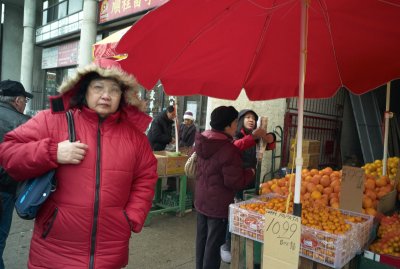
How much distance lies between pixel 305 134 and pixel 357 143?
269 centimetres

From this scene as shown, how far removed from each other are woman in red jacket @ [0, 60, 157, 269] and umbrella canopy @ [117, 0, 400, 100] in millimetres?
353

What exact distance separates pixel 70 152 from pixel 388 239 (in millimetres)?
2324

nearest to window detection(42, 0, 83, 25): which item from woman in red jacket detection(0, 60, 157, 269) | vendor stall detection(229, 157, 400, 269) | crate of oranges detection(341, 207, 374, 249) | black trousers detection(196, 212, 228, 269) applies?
black trousers detection(196, 212, 228, 269)

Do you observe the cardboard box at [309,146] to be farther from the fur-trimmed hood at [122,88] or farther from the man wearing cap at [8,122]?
the man wearing cap at [8,122]

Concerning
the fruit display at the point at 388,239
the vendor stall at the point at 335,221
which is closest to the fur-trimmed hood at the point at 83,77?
the vendor stall at the point at 335,221

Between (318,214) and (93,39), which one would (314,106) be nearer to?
(318,214)

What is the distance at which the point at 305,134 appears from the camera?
730cm

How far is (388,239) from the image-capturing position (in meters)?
2.43

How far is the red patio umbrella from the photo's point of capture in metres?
2.01

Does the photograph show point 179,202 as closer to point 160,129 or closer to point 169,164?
point 169,164

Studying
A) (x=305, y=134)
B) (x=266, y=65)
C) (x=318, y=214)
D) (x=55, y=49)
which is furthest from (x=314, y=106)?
(x=55, y=49)

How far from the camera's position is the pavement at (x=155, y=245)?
3908 mm

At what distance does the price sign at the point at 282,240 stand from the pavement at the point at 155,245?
93.2 inches

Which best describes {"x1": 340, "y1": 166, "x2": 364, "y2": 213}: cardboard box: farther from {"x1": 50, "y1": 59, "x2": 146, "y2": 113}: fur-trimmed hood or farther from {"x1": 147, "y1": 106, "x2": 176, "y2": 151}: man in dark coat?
{"x1": 147, "y1": 106, "x2": 176, "y2": 151}: man in dark coat
